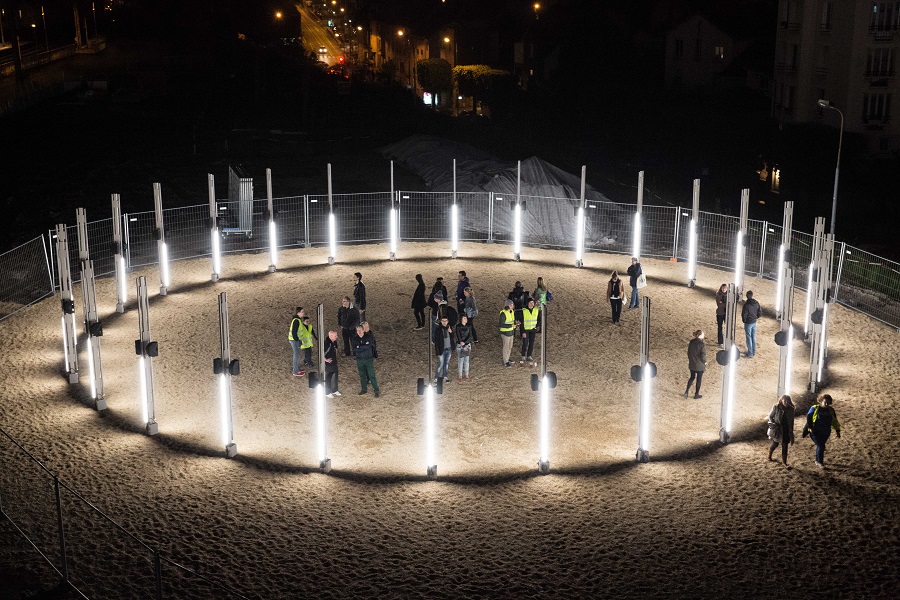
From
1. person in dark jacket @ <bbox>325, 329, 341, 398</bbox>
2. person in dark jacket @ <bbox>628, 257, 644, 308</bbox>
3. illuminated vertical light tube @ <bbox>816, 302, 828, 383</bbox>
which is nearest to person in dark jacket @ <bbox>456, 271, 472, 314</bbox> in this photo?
person in dark jacket @ <bbox>628, 257, 644, 308</bbox>

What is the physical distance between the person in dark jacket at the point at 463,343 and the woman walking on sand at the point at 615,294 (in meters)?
5.23

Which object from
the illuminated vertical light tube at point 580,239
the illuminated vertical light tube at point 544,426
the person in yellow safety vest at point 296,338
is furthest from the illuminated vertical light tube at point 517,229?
the illuminated vertical light tube at point 544,426

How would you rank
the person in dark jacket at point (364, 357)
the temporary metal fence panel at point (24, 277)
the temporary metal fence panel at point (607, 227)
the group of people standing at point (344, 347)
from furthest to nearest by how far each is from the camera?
the temporary metal fence panel at point (607, 227) < the temporary metal fence panel at point (24, 277) < the person in dark jacket at point (364, 357) < the group of people standing at point (344, 347)

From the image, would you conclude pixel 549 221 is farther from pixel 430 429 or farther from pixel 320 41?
pixel 320 41

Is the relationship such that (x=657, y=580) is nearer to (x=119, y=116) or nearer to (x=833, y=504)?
(x=833, y=504)

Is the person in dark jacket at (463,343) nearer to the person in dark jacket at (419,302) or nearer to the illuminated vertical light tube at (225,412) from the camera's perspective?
the person in dark jacket at (419,302)

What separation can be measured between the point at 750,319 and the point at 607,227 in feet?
41.3

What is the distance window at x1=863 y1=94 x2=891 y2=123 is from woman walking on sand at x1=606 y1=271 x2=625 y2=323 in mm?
34175

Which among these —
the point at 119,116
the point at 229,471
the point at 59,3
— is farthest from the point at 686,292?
the point at 59,3

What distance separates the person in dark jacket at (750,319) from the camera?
23.2 meters

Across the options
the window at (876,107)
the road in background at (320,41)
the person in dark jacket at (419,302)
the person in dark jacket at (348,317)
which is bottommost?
the person in dark jacket at (419,302)

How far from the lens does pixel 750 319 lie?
23250 mm

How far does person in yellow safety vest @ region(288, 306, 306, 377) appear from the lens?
2144 centimetres

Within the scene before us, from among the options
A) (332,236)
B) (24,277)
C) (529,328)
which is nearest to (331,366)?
(529,328)
